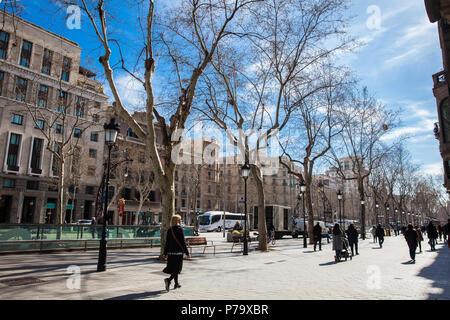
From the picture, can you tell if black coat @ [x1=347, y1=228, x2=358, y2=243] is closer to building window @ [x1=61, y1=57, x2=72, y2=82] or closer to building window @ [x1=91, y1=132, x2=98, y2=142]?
building window @ [x1=61, y1=57, x2=72, y2=82]

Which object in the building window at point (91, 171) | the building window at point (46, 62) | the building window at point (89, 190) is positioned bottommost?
the building window at point (89, 190)

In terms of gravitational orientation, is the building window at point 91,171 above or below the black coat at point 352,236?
above

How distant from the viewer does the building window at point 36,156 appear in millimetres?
38100

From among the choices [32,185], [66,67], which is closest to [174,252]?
[66,67]

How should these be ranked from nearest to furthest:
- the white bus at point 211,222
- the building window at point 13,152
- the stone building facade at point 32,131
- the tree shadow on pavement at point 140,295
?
→ 1. the tree shadow on pavement at point 140,295
2. the stone building facade at point 32,131
3. the building window at point 13,152
4. the white bus at point 211,222

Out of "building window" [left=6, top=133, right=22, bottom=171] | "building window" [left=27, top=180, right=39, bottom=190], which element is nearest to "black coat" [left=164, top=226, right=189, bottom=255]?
"building window" [left=6, top=133, right=22, bottom=171]

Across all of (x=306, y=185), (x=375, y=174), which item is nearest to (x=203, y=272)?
(x=306, y=185)

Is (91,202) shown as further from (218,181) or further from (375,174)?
(375,174)

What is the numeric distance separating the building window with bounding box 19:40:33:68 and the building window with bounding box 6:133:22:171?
8.75 metres

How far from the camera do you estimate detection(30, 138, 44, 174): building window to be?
125ft

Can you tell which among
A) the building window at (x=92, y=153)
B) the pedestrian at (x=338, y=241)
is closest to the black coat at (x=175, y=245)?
the pedestrian at (x=338, y=241)

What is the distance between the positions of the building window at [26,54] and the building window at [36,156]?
9.24m

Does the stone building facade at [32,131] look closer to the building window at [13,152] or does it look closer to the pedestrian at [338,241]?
the building window at [13,152]

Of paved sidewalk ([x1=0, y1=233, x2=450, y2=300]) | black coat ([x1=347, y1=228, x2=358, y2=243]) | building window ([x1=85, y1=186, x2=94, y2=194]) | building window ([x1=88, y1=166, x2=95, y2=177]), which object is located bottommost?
paved sidewalk ([x1=0, y1=233, x2=450, y2=300])
